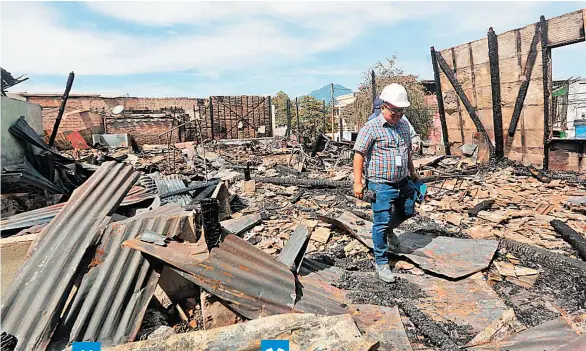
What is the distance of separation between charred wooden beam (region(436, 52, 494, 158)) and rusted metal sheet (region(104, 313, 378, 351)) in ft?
27.6

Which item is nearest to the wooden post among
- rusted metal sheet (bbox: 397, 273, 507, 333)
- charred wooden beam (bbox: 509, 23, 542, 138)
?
charred wooden beam (bbox: 509, 23, 542, 138)

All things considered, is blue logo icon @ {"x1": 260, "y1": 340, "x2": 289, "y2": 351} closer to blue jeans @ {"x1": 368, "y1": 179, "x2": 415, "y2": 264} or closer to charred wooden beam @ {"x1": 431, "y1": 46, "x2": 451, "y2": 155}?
blue jeans @ {"x1": 368, "y1": 179, "x2": 415, "y2": 264}

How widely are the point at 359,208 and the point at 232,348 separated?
4322 mm

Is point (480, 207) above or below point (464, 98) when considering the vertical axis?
below

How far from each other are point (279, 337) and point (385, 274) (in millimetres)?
1588

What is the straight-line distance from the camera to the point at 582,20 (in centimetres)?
650

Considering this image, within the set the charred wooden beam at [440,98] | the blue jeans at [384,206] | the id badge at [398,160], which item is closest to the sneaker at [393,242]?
the blue jeans at [384,206]

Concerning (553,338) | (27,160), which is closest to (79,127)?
(27,160)

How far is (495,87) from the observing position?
815 cm

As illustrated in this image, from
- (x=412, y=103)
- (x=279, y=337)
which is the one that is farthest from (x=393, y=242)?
(x=412, y=103)

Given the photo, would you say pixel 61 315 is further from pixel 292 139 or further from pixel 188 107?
pixel 188 107

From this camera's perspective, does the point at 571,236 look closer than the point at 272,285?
No

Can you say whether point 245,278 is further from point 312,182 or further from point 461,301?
point 312,182

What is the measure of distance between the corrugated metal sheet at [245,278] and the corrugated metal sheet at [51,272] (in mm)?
497
